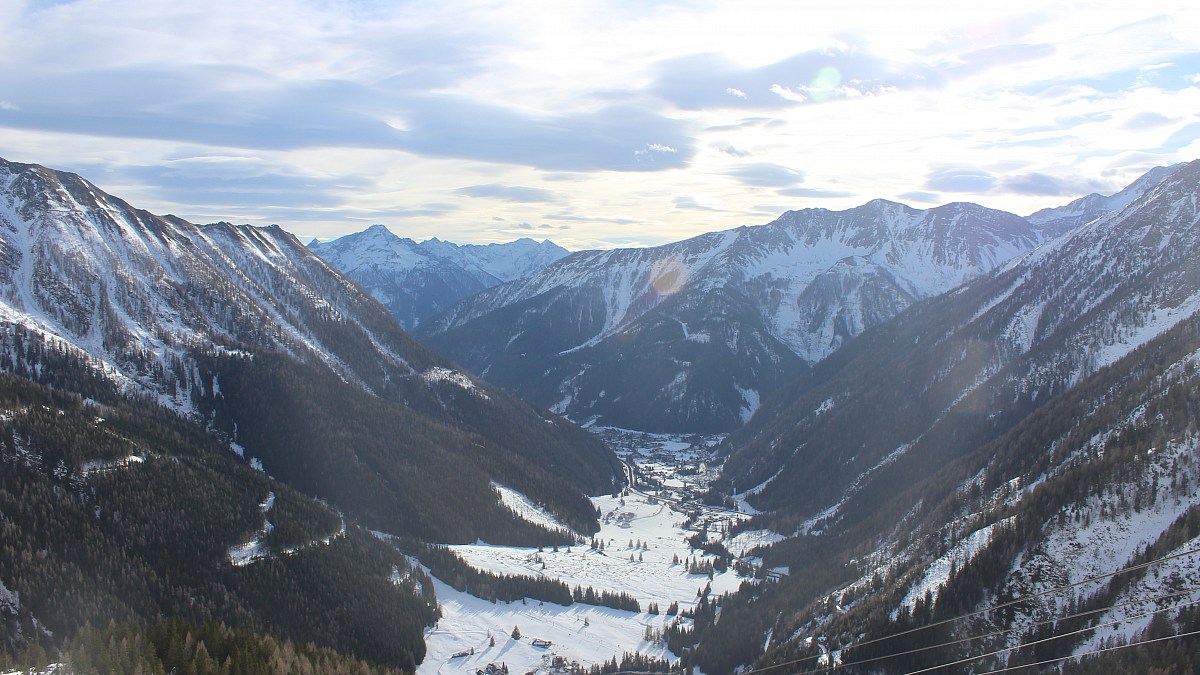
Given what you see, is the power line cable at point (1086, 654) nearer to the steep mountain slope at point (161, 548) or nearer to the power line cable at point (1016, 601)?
the power line cable at point (1016, 601)

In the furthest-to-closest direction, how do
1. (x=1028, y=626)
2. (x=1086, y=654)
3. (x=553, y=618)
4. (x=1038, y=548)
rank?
(x=553, y=618), (x=1038, y=548), (x=1028, y=626), (x=1086, y=654)

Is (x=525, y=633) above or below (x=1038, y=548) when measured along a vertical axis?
below

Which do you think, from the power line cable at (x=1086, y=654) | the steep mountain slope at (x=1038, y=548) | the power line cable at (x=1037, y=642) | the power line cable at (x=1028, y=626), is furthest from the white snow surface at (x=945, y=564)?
the power line cable at (x=1086, y=654)

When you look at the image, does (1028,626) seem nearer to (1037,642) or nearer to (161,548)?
(1037,642)

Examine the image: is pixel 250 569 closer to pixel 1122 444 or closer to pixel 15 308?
pixel 15 308

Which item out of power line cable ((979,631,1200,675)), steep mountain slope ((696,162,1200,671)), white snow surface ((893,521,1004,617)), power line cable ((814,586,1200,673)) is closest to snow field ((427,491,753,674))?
steep mountain slope ((696,162,1200,671))

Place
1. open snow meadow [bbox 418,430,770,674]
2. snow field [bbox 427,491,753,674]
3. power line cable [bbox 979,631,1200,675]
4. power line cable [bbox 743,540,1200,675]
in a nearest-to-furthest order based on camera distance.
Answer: power line cable [bbox 979,631,1200,675], power line cable [bbox 743,540,1200,675], open snow meadow [bbox 418,430,770,674], snow field [bbox 427,491,753,674]

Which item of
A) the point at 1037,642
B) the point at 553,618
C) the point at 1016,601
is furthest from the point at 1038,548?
the point at 553,618

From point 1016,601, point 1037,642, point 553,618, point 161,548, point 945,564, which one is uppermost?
point 945,564

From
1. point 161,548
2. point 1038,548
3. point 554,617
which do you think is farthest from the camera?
point 554,617

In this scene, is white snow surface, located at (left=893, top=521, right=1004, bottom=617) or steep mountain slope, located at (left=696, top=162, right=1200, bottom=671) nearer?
steep mountain slope, located at (left=696, top=162, right=1200, bottom=671)

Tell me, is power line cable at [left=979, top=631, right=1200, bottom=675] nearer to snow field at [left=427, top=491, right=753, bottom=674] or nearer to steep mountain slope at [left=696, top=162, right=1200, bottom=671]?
steep mountain slope at [left=696, top=162, right=1200, bottom=671]
